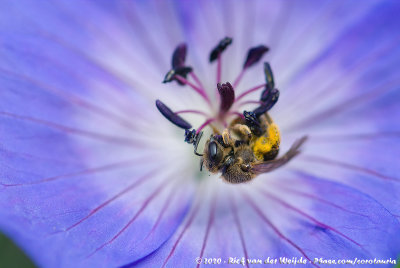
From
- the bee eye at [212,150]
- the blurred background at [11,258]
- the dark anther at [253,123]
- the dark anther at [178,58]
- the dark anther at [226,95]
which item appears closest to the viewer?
the bee eye at [212,150]

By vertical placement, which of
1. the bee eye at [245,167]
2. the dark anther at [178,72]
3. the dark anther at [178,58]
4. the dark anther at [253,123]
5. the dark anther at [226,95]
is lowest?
the bee eye at [245,167]

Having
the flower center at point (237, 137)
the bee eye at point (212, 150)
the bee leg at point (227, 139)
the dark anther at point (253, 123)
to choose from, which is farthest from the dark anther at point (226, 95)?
the bee eye at point (212, 150)

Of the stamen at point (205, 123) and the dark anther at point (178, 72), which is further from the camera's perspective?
the dark anther at point (178, 72)

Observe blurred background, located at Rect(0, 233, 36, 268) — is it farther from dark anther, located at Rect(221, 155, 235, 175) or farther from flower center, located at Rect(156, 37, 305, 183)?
dark anther, located at Rect(221, 155, 235, 175)

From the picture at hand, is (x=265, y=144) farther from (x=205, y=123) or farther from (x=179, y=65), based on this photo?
(x=179, y=65)

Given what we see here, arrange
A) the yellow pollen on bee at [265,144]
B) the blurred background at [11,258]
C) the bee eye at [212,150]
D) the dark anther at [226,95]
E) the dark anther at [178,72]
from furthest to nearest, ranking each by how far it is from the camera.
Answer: the blurred background at [11,258], the dark anther at [178,72], the dark anther at [226,95], the yellow pollen on bee at [265,144], the bee eye at [212,150]

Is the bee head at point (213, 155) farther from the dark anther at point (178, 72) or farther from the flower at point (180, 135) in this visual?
the dark anther at point (178, 72)
